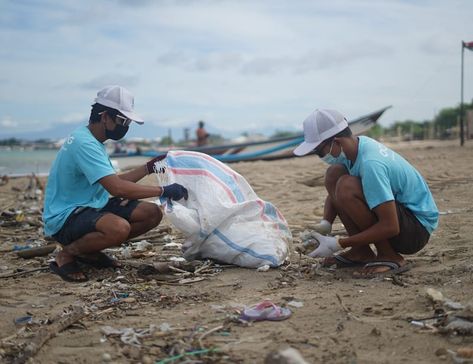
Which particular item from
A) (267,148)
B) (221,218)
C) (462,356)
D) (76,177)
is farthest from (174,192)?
(267,148)

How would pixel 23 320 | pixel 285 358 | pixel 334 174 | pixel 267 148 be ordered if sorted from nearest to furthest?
pixel 285 358 < pixel 23 320 < pixel 334 174 < pixel 267 148

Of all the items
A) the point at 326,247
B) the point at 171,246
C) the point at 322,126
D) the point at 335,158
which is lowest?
the point at 171,246

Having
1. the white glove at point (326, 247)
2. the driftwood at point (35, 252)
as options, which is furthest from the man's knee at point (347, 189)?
the driftwood at point (35, 252)

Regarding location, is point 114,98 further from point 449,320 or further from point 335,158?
point 449,320

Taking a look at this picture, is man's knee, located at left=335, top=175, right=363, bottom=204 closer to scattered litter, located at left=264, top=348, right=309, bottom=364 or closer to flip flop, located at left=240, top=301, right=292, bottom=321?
flip flop, located at left=240, top=301, right=292, bottom=321

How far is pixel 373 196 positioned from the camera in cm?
320

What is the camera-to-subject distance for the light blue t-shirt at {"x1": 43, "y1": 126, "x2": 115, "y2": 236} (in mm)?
3658

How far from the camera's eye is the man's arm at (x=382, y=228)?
3199 mm

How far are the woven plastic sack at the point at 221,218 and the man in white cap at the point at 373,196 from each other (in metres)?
0.43

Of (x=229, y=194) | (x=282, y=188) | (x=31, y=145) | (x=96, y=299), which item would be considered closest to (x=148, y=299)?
(x=96, y=299)

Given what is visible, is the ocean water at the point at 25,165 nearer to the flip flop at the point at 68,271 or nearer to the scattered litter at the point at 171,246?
the scattered litter at the point at 171,246

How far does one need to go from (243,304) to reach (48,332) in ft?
3.23

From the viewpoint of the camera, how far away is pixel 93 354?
2.33 m

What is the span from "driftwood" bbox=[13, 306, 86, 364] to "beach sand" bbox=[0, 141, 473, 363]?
28 millimetres
